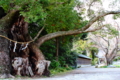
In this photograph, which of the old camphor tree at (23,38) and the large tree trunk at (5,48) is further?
the old camphor tree at (23,38)

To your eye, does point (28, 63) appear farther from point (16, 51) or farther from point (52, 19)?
point (52, 19)

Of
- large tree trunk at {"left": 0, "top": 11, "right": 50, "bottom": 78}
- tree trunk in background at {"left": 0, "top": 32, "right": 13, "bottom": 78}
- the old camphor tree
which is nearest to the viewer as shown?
tree trunk in background at {"left": 0, "top": 32, "right": 13, "bottom": 78}

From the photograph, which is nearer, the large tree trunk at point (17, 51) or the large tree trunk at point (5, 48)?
the large tree trunk at point (5, 48)

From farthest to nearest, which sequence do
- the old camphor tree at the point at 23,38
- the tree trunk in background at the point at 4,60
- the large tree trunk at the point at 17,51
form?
the large tree trunk at the point at 17,51
the old camphor tree at the point at 23,38
the tree trunk in background at the point at 4,60

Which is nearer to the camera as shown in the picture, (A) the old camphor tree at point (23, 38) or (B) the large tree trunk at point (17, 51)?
(A) the old camphor tree at point (23, 38)

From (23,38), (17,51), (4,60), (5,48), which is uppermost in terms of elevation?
(23,38)

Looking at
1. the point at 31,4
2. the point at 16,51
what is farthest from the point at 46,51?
the point at 31,4

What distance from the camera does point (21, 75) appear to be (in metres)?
7.88

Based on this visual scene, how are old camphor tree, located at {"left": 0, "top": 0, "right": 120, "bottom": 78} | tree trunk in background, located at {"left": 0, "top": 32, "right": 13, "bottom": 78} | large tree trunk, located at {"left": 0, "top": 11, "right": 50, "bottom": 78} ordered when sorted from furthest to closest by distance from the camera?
large tree trunk, located at {"left": 0, "top": 11, "right": 50, "bottom": 78}, old camphor tree, located at {"left": 0, "top": 0, "right": 120, "bottom": 78}, tree trunk in background, located at {"left": 0, "top": 32, "right": 13, "bottom": 78}

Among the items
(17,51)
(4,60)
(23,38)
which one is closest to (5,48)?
(4,60)

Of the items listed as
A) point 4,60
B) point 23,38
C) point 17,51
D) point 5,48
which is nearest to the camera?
point 4,60

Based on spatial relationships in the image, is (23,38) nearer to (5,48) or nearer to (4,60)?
(5,48)

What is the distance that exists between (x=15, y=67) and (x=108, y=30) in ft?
26.0

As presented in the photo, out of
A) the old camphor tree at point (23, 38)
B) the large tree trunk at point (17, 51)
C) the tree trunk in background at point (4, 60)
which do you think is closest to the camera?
the tree trunk in background at point (4, 60)
